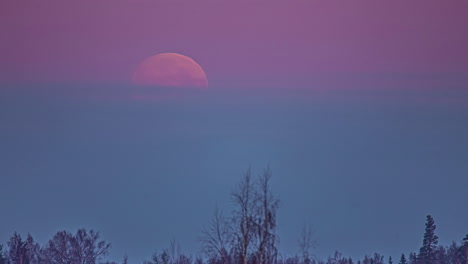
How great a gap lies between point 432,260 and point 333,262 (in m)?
59.2

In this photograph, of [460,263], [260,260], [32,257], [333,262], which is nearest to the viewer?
[260,260]

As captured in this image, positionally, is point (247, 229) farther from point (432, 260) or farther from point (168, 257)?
point (168, 257)

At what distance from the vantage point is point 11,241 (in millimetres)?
135125

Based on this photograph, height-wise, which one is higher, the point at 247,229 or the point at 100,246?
the point at 100,246

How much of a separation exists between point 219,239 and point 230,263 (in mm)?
1166

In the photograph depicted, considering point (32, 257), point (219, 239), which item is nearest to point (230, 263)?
point (219, 239)

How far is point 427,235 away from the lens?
99.4 meters

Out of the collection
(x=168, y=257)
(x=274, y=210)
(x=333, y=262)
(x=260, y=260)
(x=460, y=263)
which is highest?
(x=333, y=262)

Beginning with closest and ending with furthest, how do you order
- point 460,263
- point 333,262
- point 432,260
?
point 460,263
point 432,260
point 333,262

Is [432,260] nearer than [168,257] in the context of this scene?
Yes

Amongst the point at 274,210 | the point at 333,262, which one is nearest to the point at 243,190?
the point at 274,210

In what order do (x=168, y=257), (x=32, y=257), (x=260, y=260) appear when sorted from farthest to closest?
(x=32, y=257) → (x=168, y=257) → (x=260, y=260)

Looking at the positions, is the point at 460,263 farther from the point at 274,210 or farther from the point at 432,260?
the point at 274,210

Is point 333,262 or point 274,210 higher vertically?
point 333,262
